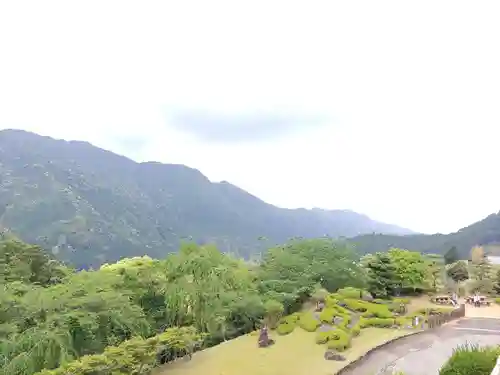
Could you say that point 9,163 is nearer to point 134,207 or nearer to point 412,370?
Result: point 134,207

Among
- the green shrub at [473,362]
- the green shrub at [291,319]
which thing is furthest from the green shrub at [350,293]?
the green shrub at [473,362]

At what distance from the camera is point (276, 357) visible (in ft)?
57.7

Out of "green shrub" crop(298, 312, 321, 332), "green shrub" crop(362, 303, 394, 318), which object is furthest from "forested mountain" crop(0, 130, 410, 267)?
"green shrub" crop(298, 312, 321, 332)

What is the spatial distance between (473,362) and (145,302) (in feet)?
47.3

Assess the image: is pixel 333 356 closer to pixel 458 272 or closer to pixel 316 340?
pixel 316 340

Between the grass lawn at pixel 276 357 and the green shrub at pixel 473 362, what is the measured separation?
5524 millimetres

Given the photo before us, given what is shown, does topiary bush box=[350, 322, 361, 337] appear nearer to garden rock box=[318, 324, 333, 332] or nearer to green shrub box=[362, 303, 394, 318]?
garden rock box=[318, 324, 333, 332]

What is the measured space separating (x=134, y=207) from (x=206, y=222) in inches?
1437

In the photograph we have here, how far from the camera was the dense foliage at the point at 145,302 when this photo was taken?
13508 mm

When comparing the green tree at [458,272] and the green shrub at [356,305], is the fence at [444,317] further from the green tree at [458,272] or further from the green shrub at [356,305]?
the green tree at [458,272]

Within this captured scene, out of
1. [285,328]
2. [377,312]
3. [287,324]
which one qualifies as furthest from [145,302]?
[377,312]

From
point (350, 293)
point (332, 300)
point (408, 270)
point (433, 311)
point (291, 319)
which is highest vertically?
point (408, 270)

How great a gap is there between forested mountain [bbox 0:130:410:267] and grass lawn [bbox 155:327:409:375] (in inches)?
1967

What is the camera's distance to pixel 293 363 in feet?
55.1
